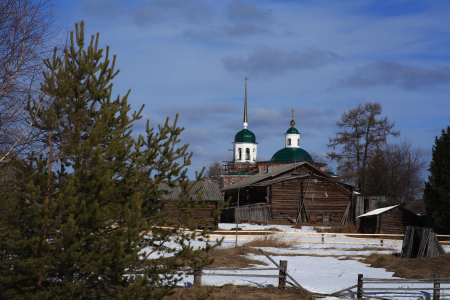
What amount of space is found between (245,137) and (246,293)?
84.7 metres

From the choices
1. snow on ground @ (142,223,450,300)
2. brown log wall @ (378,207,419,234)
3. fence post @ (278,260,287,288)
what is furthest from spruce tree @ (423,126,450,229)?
fence post @ (278,260,287,288)

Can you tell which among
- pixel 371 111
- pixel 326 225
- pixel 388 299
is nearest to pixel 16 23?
pixel 388 299

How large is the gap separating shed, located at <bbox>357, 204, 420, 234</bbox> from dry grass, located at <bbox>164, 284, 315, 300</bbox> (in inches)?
817

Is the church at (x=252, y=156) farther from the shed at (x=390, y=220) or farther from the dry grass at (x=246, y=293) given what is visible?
the dry grass at (x=246, y=293)

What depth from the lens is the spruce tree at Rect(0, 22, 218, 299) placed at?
24.8ft

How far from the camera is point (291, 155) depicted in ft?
278

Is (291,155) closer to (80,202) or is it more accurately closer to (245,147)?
(245,147)

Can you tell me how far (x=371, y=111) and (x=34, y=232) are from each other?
4932 centimetres

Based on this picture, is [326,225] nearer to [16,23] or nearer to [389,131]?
[389,131]

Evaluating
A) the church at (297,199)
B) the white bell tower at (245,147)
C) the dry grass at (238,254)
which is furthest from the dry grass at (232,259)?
the white bell tower at (245,147)

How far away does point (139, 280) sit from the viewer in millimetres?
7941

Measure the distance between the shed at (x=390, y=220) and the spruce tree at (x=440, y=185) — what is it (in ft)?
5.16

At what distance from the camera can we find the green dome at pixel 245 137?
9744cm

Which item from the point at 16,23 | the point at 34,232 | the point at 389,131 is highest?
the point at 389,131
